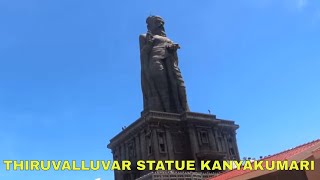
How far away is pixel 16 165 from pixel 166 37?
3747cm

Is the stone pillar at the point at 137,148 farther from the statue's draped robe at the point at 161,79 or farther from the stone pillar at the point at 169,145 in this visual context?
the statue's draped robe at the point at 161,79

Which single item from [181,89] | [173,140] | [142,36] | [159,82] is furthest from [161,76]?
[173,140]

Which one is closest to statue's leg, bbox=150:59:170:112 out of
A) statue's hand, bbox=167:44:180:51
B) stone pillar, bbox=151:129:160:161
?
statue's hand, bbox=167:44:180:51

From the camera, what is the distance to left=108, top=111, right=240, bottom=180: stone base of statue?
45.4 metres

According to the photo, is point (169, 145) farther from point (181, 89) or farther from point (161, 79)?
point (161, 79)

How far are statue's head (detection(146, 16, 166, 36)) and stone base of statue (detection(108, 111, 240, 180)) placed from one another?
14.2 meters

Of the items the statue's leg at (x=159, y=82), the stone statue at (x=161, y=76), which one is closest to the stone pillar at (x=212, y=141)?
the stone statue at (x=161, y=76)

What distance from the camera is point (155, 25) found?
184 ft

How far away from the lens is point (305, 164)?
1855 centimetres

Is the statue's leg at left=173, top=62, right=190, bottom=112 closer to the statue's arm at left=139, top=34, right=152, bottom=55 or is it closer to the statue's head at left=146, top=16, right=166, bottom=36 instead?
the statue's arm at left=139, top=34, right=152, bottom=55

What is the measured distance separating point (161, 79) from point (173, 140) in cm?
957

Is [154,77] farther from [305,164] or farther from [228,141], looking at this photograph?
[305,164]

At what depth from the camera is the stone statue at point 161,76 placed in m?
51.7

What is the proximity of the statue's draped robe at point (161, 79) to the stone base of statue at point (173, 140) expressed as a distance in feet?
11.7
